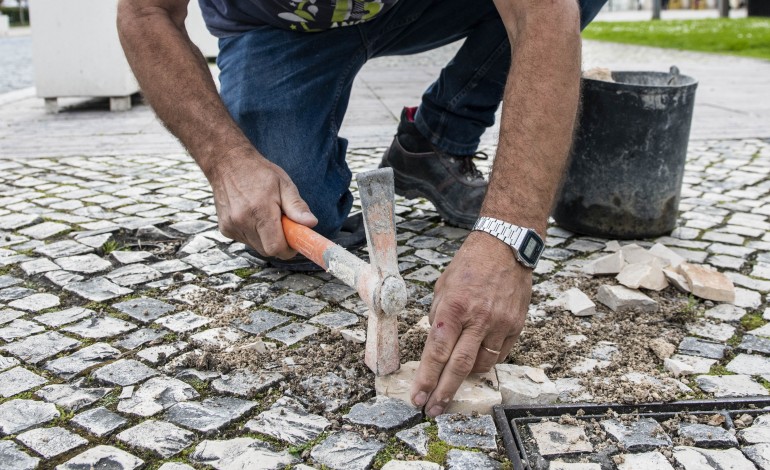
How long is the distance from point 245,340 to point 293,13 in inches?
50.0

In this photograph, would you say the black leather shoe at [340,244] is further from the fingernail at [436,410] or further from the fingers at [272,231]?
the fingernail at [436,410]

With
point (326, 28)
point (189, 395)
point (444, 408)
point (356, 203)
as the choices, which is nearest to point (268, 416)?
point (189, 395)

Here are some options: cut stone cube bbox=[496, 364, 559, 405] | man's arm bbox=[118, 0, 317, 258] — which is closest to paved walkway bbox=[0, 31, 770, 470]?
cut stone cube bbox=[496, 364, 559, 405]

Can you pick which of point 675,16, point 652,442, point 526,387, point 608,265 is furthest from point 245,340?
point 675,16

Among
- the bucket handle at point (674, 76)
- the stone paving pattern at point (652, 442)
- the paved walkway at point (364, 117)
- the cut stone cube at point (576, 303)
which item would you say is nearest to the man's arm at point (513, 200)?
the stone paving pattern at point (652, 442)

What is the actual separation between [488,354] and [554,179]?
0.48 metres

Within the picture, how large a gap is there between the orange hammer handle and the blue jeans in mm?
811

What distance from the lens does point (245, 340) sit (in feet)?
7.54

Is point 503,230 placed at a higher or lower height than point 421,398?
higher

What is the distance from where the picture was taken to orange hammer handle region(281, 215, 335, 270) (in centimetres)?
194

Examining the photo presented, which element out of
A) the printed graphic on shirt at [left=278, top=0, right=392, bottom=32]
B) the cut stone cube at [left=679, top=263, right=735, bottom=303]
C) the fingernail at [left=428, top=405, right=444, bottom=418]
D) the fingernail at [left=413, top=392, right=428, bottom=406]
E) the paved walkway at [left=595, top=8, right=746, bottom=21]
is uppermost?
the paved walkway at [left=595, top=8, right=746, bottom=21]

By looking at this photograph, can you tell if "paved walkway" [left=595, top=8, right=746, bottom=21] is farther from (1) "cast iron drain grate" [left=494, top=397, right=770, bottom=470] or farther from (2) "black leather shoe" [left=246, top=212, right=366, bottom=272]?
(1) "cast iron drain grate" [left=494, top=397, right=770, bottom=470]

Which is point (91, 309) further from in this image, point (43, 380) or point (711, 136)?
point (711, 136)

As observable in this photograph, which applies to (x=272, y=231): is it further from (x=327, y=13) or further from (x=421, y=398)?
(x=327, y=13)
